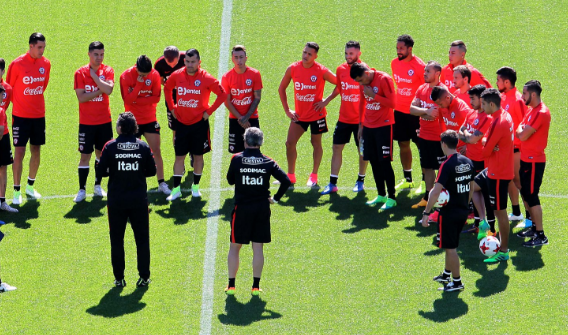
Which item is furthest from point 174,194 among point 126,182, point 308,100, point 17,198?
point 126,182

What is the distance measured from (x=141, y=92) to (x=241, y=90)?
1606mm

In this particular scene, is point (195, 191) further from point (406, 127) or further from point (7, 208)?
point (406, 127)

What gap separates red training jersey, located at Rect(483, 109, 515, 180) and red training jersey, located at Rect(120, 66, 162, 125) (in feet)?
17.8

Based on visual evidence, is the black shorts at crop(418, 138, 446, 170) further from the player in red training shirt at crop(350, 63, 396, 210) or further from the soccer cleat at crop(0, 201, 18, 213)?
the soccer cleat at crop(0, 201, 18, 213)

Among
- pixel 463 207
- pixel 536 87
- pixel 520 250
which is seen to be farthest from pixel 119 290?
pixel 536 87

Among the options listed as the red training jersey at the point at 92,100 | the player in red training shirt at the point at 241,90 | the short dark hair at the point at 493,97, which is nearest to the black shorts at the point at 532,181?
the short dark hair at the point at 493,97

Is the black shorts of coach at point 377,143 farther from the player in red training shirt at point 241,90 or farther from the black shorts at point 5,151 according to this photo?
the black shorts at point 5,151

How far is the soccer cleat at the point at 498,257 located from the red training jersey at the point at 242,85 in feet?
15.5

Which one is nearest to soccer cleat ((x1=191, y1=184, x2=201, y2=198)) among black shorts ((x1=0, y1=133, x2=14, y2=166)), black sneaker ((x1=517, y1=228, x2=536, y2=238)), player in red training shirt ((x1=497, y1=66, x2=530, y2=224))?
black shorts ((x1=0, y1=133, x2=14, y2=166))

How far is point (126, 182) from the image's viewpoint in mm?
11062

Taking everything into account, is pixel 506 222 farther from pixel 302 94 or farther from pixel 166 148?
pixel 166 148

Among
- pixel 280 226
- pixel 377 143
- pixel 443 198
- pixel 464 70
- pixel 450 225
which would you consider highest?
pixel 464 70

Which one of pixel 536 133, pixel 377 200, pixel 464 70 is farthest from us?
pixel 377 200

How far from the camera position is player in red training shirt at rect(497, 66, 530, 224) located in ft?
41.7
